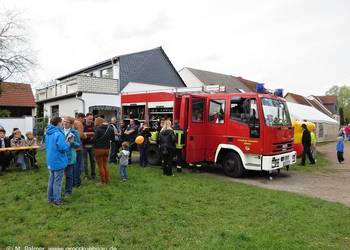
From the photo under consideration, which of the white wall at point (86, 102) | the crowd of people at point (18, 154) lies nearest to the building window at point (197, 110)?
the crowd of people at point (18, 154)

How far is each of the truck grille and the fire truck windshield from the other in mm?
597

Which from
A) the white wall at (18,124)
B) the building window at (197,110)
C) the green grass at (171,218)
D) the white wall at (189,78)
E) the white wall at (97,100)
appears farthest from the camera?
the white wall at (189,78)

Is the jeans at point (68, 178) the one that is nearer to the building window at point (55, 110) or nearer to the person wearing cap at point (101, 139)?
the person wearing cap at point (101, 139)

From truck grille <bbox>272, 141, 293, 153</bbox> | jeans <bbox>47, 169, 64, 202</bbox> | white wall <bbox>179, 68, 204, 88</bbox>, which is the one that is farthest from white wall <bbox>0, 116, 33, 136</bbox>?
white wall <bbox>179, 68, 204, 88</bbox>

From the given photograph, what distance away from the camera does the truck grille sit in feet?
32.4

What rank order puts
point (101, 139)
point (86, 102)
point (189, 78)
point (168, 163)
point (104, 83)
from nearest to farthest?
point (101, 139) → point (168, 163) → point (86, 102) → point (104, 83) → point (189, 78)

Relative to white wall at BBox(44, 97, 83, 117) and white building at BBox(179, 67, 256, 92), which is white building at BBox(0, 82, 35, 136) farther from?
white building at BBox(179, 67, 256, 92)

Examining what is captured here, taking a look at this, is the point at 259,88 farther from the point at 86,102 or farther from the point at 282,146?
the point at 86,102

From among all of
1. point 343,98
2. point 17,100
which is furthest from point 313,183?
point 343,98

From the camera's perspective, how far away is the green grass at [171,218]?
487 centimetres

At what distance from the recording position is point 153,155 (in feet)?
Result: 41.1

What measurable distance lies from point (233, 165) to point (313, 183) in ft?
7.87

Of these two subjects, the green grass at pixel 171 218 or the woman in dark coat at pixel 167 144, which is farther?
the woman in dark coat at pixel 167 144

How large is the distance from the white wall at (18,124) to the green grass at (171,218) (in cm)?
1483
